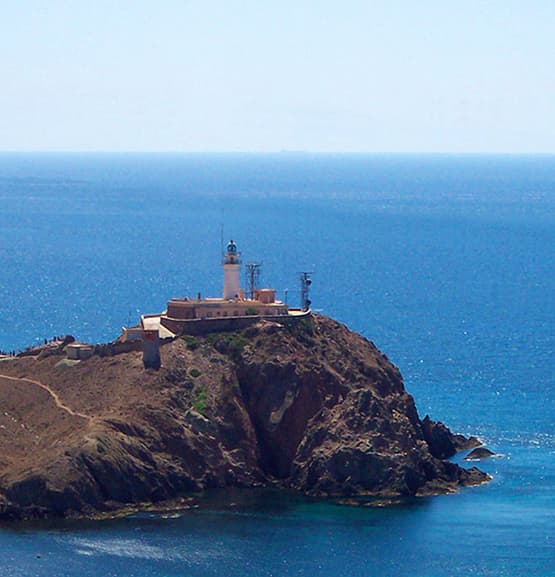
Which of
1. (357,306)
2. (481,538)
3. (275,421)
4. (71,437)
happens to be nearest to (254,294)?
(275,421)

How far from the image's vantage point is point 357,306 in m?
169

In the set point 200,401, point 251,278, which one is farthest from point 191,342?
point 251,278

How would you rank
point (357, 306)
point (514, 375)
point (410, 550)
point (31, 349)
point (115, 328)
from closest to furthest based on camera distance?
point (410, 550)
point (31, 349)
point (514, 375)
point (115, 328)
point (357, 306)

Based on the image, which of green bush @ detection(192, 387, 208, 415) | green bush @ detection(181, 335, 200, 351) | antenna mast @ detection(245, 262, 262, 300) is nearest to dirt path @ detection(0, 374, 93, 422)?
green bush @ detection(192, 387, 208, 415)

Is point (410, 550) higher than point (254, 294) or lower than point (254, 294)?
lower

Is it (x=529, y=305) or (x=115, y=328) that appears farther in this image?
(x=529, y=305)

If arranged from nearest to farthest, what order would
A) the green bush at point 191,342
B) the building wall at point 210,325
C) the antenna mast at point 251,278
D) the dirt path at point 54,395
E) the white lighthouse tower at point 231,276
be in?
the dirt path at point 54,395, the green bush at point 191,342, the building wall at point 210,325, the white lighthouse tower at point 231,276, the antenna mast at point 251,278

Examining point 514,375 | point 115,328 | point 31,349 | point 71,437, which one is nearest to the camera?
point 71,437

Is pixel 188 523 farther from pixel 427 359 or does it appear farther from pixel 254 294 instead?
pixel 427 359

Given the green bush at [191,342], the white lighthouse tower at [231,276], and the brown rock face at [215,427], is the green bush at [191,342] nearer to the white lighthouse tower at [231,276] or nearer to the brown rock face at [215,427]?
the brown rock face at [215,427]

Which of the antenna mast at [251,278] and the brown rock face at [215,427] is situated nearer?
the brown rock face at [215,427]

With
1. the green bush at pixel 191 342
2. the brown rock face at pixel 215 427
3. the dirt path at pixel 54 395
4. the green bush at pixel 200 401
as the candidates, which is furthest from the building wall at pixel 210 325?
the dirt path at pixel 54 395

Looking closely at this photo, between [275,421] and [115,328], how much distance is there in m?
48.7

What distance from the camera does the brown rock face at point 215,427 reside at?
95875 mm
